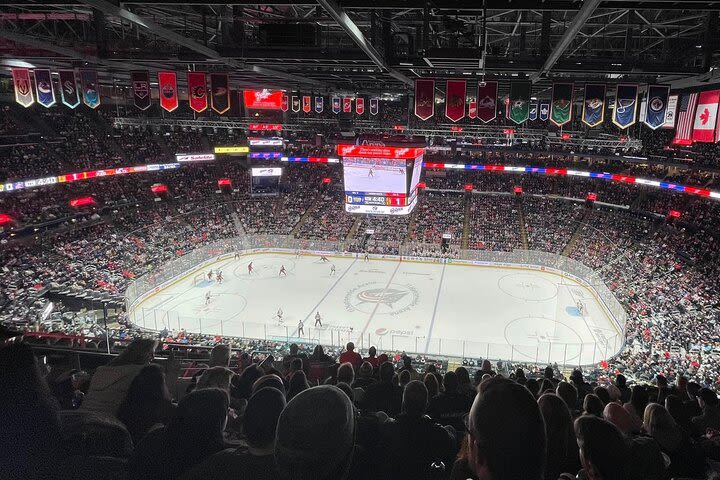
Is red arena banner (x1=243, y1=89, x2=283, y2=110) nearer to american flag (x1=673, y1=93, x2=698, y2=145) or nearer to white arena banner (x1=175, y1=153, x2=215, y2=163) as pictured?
white arena banner (x1=175, y1=153, x2=215, y2=163)

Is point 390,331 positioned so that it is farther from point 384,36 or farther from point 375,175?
point 384,36

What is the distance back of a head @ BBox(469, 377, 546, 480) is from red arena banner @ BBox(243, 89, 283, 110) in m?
33.3

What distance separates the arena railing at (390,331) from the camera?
18531mm

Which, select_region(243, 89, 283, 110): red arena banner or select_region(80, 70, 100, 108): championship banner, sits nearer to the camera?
select_region(80, 70, 100, 108): championship banner

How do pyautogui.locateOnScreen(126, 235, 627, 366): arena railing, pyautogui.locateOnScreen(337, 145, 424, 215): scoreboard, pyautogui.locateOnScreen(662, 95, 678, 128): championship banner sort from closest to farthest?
pyautogui.locateOnScreen(662, 95, 678, 128): championship banner → pyautogui.locateOnScreen(126, 235, 627, 366): arena railing → pyautogui.locateOnScreen(337, 145, 424, 215): scoreboard

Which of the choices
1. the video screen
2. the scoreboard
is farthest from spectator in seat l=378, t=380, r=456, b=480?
the video screen

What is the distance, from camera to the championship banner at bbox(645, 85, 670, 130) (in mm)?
13516

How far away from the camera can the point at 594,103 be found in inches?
548

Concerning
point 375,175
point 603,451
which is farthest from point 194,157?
point 603,451

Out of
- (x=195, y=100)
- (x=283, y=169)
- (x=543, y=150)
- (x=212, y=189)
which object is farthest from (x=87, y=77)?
(x=543, y=150)

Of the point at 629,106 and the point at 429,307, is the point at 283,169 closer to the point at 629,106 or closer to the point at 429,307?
the point at 429,307

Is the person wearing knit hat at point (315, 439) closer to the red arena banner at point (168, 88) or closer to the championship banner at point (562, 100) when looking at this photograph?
the championship banner at point (562, 100)

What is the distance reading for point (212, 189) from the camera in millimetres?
41875

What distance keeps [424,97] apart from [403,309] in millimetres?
12763
